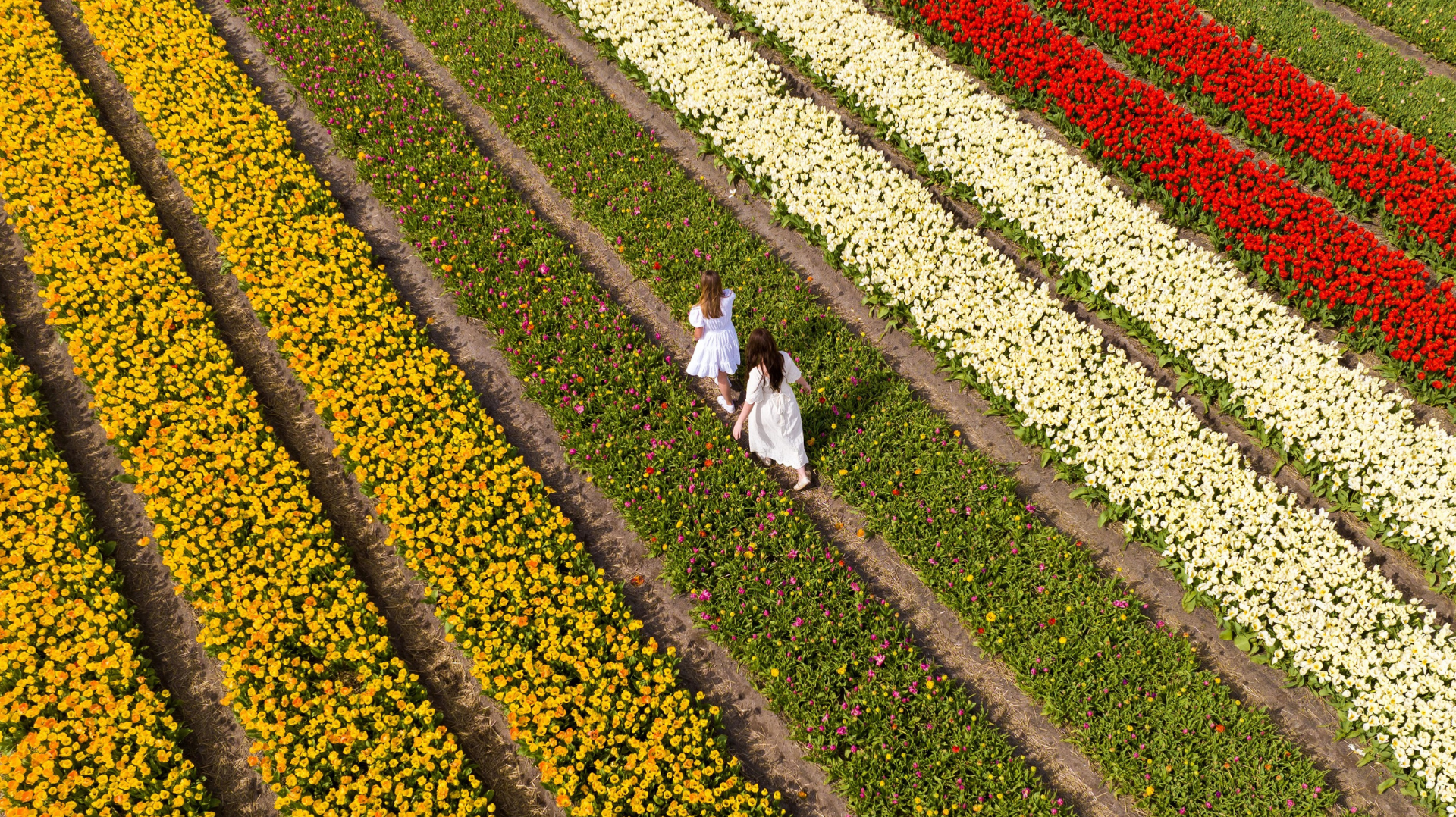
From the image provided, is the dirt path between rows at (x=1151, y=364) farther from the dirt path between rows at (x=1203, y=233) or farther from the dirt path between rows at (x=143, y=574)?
the dirt path between rows at (x=143, y=574)

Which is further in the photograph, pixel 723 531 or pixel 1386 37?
pixel 1386 37

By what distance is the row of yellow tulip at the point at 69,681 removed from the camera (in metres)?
6.90

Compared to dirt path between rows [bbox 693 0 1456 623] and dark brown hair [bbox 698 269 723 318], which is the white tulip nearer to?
dirt path between rows [bbox 693 0 1456 623]

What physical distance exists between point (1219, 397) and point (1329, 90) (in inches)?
306

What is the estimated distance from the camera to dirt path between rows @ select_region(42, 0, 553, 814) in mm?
7812

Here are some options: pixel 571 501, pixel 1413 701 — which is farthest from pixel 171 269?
pixel 1413 701

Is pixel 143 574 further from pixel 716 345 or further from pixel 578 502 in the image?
pixel 716 345

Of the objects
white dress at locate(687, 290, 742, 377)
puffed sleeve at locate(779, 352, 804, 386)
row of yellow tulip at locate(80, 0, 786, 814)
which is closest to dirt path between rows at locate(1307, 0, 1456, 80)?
puffed sleeve at locate(779, 352, 804, 386)

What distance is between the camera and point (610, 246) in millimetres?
11711

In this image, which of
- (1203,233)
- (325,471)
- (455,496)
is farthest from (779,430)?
(1203,233)

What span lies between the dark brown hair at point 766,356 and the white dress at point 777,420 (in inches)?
2.1

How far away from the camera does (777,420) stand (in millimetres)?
8594

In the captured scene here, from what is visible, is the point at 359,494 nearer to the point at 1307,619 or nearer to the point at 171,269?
the point at 171,269

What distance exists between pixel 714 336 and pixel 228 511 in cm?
538
